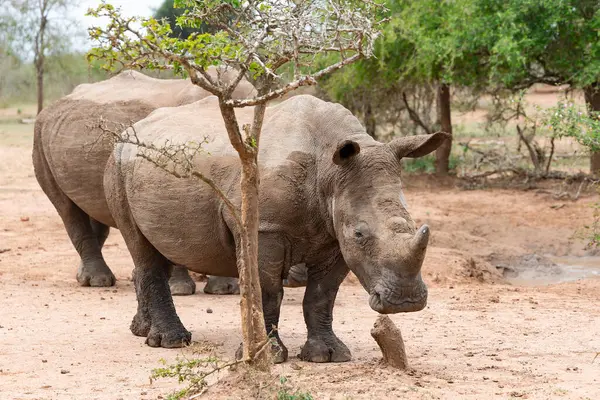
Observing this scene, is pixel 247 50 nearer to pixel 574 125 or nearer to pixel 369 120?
pixel 574 125

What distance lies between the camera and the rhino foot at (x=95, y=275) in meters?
10.4

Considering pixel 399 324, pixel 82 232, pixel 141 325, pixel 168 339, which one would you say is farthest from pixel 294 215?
pixel 82 232

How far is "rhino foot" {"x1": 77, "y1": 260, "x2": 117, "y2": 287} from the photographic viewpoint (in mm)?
10375

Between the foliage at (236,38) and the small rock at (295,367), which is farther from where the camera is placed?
the small rock at (295,367)

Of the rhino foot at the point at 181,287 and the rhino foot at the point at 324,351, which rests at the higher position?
the rhino foot at the point at 324,351

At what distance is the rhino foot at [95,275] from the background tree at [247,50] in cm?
488

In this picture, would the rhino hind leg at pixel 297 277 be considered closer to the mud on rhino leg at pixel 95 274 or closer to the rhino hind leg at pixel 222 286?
the rhino hind leg at pixel 222 286

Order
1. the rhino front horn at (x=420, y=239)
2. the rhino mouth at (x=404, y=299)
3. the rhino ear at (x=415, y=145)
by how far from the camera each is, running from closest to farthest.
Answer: the rhino front horn at (x=420, y=239)
the rhino mouth at (x=404, y=299)
the rhino ear at (x=415, y=145)

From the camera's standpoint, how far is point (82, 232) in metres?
10.7

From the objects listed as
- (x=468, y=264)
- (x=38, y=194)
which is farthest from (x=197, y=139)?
(x=38, y=194)

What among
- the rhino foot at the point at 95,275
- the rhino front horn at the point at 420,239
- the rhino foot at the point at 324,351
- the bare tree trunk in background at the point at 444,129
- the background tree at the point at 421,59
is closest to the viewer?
the rhino front horn at the point at 420,239

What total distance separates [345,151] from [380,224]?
564 mm

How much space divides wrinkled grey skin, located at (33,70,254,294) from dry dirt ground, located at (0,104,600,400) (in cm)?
44

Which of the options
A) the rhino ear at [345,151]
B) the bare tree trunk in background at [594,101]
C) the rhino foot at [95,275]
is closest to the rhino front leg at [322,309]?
the rhino ear at [345,151]
